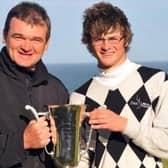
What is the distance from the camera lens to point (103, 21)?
15.8ft

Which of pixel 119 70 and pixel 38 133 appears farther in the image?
pixel 119 70

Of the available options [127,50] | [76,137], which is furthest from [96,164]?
[127,50]

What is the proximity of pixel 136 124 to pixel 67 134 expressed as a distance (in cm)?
50

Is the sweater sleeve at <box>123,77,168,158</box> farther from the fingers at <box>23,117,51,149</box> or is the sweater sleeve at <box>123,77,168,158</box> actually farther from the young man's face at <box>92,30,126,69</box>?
the fingers at <box>23,117,51,149</box>

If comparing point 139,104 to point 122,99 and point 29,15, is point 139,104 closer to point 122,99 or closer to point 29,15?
point 122,99

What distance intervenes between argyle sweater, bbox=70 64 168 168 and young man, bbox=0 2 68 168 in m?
0.38

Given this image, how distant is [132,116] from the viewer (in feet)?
15.5

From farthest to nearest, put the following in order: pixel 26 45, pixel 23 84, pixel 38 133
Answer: pixel 23 84, pixel 26 45, pixel 38 133

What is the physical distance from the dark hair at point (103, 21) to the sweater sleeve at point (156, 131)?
491 millimetres

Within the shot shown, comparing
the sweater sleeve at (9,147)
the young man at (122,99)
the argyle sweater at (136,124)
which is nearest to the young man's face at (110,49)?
the young man at (122,99)

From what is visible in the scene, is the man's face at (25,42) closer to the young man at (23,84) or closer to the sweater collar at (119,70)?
the young man at (23,84)

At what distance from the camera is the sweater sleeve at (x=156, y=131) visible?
15.2 ft

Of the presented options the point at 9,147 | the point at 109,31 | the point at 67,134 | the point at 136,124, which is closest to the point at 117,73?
the point at 109,31

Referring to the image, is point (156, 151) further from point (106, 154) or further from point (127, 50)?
point (127, 50)
